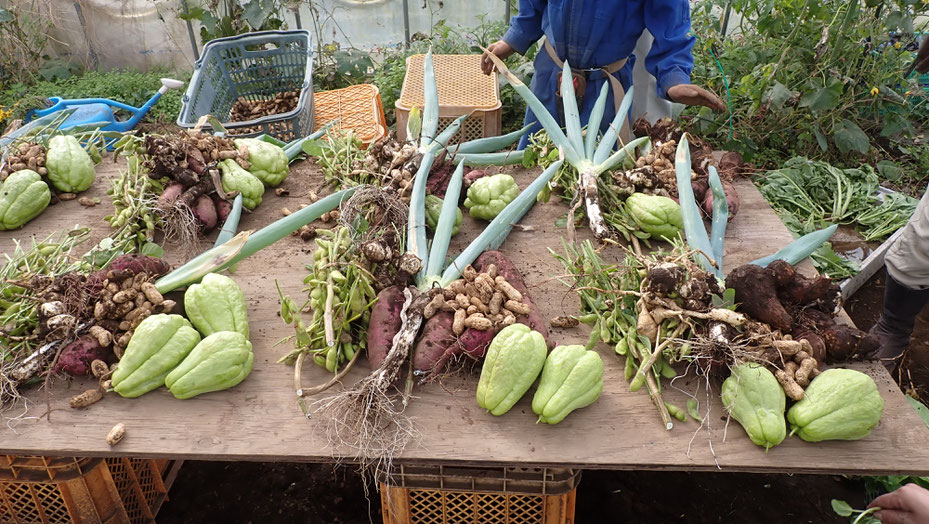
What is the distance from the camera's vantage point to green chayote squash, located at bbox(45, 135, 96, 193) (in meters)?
2.89

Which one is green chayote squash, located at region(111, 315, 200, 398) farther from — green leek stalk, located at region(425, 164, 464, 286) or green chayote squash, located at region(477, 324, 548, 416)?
green chayote squash, located at region(477, 324, 548, 416)

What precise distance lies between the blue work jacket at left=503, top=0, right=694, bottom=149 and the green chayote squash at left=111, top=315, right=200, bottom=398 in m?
2.52

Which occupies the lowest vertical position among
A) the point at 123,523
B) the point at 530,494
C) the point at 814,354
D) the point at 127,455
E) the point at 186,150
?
the point at 123,523

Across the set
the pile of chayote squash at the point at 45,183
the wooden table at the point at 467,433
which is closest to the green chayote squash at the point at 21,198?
the pile of chayote squash at the point at 45,183

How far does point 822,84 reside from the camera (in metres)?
4.80

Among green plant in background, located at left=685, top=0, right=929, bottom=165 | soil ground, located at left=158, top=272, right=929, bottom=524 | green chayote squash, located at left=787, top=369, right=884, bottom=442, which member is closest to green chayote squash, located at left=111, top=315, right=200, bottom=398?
soil ground, located at left=158, top=272, right=929, bottom=524

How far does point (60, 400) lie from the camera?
1.92 m

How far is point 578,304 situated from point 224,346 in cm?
129

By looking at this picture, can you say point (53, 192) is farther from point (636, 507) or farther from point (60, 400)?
point (636, 507)

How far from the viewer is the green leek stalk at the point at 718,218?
238 cm

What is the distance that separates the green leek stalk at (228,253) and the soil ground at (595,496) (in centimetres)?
107

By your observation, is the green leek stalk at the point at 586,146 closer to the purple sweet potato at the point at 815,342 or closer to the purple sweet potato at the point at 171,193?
the purple sweet potato at the point at 815,342

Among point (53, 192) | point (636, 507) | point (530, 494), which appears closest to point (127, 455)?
point (530, 494)

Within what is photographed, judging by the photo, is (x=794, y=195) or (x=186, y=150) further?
(x=794, y=195)
